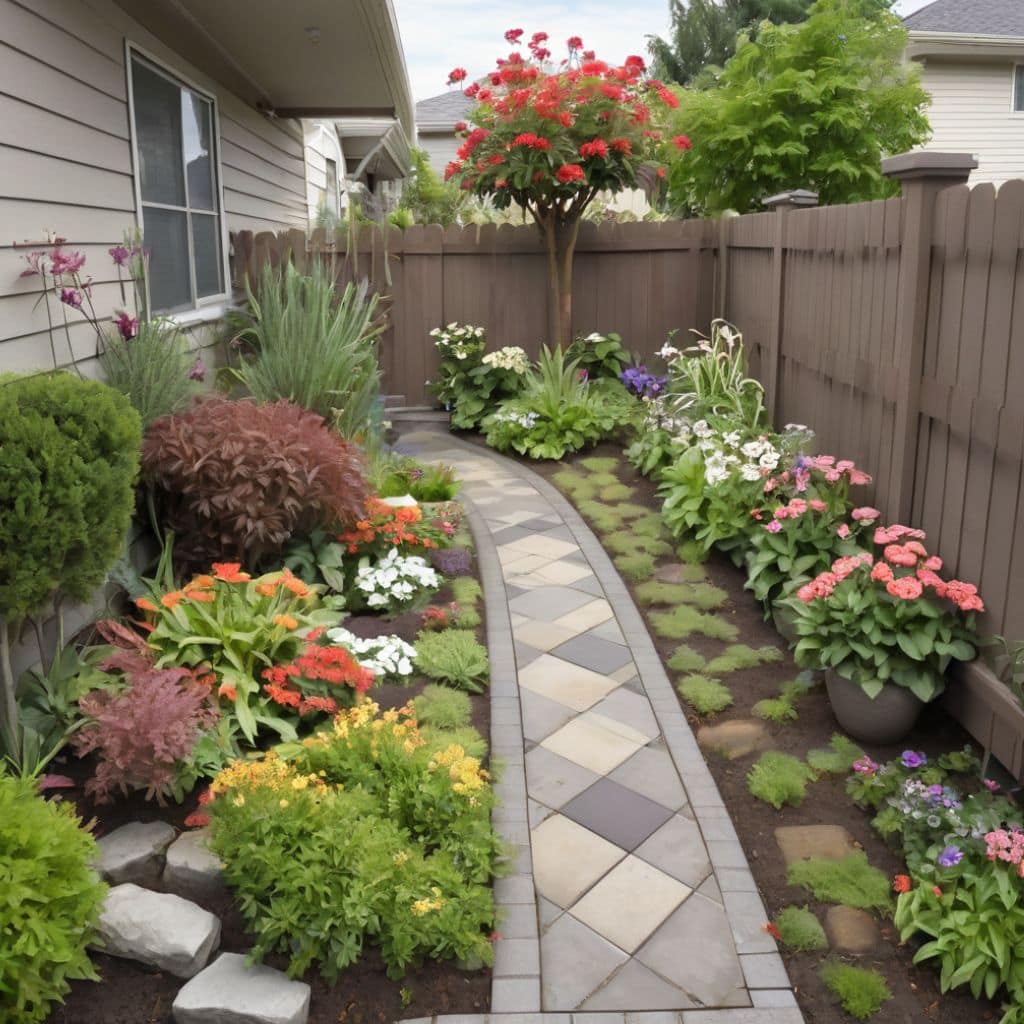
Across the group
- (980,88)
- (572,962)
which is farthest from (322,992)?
(980,88)

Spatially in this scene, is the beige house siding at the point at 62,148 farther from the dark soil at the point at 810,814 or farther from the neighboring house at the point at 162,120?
the dark soil at the point at 810,814

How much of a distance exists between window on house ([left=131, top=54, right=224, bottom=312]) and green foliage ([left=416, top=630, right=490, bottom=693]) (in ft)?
8.99

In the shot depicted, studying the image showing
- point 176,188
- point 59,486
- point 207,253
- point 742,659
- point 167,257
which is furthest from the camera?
point 207,253

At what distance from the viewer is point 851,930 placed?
8.53 feet

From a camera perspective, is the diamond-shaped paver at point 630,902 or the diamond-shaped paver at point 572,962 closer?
the diamond-shaped paver at point 572,962

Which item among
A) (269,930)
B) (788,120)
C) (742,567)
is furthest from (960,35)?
(269,930)

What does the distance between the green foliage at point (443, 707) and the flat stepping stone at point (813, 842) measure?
1168mm

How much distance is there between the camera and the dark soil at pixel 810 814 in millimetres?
2367

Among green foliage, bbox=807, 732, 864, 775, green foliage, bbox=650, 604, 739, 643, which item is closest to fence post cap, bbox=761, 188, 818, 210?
green foliage, bbox=650, 604, 739, 643

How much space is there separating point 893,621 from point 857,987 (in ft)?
4.21

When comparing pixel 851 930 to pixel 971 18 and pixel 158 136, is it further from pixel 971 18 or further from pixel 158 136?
pixel 971 18

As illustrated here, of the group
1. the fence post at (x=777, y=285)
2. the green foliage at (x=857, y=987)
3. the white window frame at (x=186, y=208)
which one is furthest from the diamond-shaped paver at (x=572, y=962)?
the fence post at (x=777, y=285)

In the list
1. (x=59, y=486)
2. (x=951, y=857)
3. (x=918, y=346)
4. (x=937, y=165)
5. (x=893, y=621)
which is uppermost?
(x=937, y=165)

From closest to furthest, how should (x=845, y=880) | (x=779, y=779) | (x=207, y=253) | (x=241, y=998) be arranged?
(x=241, y=998) < (x=845, y=880) < (x=779, y=779) < (x=207, y=253)
